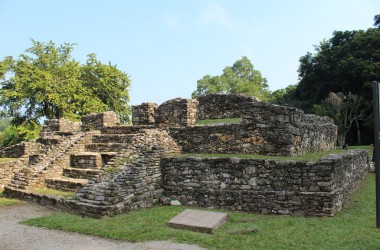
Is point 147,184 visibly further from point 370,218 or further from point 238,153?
point 370,218

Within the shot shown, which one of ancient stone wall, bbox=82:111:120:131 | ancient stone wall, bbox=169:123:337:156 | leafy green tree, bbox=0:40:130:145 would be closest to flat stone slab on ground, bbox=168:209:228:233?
ancient stone wall, bbox=169:123:337:156

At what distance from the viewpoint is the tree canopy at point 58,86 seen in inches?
1023

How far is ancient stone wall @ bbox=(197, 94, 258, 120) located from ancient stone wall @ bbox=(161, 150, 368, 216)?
6.29 metres

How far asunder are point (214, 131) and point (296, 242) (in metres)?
4.89

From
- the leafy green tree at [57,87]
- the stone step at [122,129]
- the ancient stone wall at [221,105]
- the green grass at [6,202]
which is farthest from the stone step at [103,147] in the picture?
the leafy green tree at [57,87]

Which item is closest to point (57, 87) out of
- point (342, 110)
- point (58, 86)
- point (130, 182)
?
point (58, 86)

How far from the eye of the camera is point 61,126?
16844mm

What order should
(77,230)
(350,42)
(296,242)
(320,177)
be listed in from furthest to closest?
(350,42)
(320,177)
(77,230)
(296,242)

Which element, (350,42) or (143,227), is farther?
(350,42)

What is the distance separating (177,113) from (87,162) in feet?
12.2

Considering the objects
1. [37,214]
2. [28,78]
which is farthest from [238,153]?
[28,78]

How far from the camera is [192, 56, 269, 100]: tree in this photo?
150ft

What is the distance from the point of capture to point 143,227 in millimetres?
7074

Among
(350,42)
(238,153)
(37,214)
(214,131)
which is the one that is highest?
(350,42)
